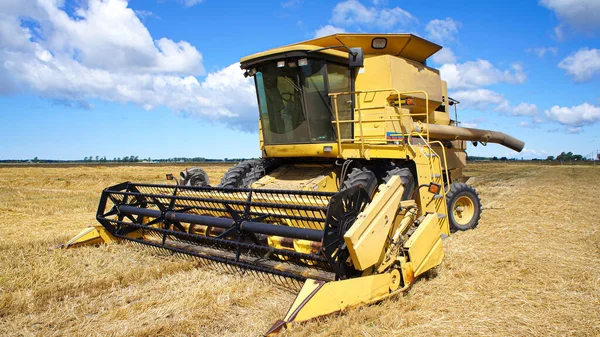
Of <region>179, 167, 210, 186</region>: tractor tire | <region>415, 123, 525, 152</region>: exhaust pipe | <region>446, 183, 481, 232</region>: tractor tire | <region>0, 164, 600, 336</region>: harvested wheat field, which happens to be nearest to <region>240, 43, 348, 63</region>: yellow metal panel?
<region>415, 123, 525, 152</region>: exhaust pipe

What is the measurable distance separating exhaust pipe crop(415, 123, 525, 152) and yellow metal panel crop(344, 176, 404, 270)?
1.83 metres

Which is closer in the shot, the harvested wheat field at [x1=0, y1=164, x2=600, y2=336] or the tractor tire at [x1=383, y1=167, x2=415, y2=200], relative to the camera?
the harvested wheat field at [x1=0, y1=164, x2=600, y2=336]

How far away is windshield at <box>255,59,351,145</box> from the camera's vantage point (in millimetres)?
5328

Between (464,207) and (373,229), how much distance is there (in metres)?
3.61

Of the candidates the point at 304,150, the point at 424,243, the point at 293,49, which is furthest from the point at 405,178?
the point at 293,49

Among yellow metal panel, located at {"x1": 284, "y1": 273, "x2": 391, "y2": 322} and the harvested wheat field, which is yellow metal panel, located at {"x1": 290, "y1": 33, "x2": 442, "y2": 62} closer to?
the harvested wheat field

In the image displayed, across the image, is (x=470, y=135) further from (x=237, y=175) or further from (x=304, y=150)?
(x=237, y=175)

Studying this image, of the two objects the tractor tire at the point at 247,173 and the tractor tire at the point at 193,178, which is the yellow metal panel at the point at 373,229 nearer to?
the tractor tire at the point at 247,173

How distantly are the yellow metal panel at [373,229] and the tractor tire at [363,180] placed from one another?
1.22 meters

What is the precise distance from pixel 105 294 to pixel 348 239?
2012 mm

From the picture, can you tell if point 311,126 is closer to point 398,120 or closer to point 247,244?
point 398,120

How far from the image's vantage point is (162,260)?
4.42 meters

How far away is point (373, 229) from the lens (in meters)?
3.33

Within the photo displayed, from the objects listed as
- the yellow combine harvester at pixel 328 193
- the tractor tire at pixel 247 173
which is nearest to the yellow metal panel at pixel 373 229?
the yellow combine harvester at pixel 328 193
